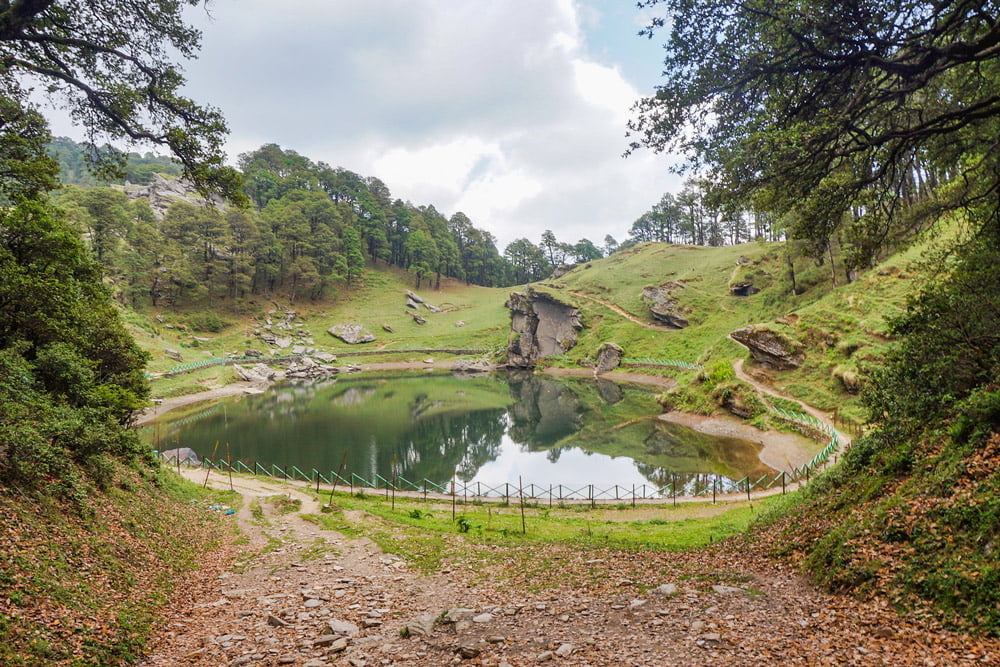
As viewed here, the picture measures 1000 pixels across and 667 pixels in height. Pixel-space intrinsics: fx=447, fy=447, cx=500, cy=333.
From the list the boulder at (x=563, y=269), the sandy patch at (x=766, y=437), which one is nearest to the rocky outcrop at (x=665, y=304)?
the sandy patch at (x=766, y=437)

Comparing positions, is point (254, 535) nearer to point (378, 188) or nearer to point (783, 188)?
point (783, 188)

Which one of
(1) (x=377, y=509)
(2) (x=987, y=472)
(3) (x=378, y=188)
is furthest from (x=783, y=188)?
(3) (x=378, y=188)

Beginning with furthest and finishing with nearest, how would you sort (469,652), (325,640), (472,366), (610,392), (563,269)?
(563,269)
(472,366)
(610,392)
(325,640)
(469,652)

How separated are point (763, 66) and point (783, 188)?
250 cm

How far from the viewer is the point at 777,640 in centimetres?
505

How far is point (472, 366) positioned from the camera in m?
70.1

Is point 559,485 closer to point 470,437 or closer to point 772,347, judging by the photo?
point 470,437

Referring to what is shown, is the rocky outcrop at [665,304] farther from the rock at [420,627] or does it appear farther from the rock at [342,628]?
the rock at [342,628]

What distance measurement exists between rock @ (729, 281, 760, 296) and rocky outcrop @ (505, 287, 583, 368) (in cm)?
2278

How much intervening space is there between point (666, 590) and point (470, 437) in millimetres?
29483

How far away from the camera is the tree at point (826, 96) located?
23.0 feet

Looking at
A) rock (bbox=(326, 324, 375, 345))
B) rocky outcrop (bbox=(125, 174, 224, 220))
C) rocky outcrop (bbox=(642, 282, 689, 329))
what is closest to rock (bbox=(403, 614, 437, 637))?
rocky outcrop (bbox=(642, 282, 689, 329))

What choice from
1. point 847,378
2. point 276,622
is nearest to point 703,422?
point 847,378

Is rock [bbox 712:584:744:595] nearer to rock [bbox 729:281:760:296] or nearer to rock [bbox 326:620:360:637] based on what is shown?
rock [bbox 326:620:360:637]
